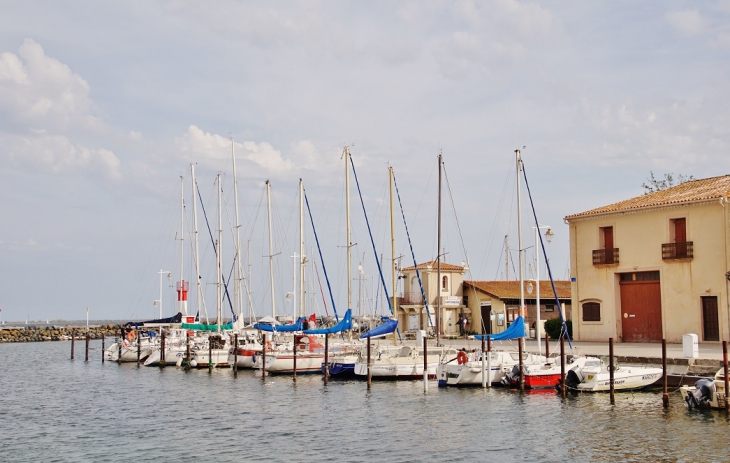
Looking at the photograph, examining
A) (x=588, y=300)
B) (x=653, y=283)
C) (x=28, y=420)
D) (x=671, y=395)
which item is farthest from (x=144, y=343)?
(x=671, y=395)

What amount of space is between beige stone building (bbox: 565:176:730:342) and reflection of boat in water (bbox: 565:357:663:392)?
35.1 ft

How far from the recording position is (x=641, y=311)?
4378 centimetres

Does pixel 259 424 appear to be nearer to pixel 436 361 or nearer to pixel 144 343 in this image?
pixel 436 361

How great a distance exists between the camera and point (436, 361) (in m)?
38.2

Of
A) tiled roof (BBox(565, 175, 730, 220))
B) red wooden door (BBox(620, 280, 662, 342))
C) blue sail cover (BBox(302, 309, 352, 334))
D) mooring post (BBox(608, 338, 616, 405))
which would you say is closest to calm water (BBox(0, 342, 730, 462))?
mooring post (BBox(608, 338, 616, 405))

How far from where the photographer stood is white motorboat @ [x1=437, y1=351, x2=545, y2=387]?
34375 mm

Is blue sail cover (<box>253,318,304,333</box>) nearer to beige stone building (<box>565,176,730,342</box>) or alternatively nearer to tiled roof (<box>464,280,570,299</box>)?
tiled roof (<box>464,280,570,299</box>)

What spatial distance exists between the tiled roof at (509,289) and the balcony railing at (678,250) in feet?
59.7

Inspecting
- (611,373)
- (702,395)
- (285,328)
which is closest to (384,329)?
(285,328)

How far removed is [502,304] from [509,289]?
2947mm

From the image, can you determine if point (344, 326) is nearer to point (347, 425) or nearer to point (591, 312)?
point (591, 312)

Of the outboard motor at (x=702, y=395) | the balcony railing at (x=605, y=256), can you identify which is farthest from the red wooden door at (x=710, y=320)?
the outboard motor at (x=702, y=395)

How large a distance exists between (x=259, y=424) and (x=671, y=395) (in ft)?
51.2

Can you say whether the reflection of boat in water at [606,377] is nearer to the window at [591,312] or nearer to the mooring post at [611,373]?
the mooring post at [611,373]
